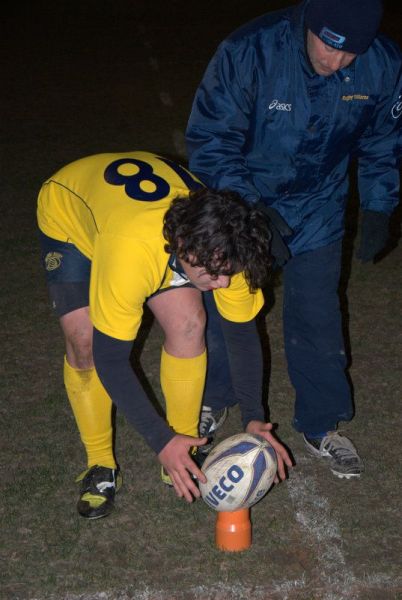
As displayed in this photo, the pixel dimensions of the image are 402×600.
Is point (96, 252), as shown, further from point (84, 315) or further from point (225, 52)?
point (225, 52)

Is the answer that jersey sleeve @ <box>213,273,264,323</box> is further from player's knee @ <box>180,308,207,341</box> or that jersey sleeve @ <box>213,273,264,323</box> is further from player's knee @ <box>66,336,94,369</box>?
player's knee @ <box>66,336,94,369</box>

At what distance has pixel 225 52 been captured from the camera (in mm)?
3410

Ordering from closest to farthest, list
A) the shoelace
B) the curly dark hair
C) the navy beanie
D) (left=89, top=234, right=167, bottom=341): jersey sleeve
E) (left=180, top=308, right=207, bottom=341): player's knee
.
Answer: the curly dark hair → (left=89, top=234, right=167, bottom=341): jersey sleeve → the navy beanie → (left=180, top=308, right=207, bottom=341): player's knee → the shoelace

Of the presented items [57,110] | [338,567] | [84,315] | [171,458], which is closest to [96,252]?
[84,315]

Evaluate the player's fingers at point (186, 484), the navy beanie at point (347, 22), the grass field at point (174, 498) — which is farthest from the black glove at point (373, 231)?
the player's fingers at point (186, 484)

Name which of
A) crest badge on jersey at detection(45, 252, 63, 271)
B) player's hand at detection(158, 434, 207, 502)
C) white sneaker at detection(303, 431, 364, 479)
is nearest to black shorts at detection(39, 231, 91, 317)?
crest badge on jersey at detection(45, 252, 63, 271)

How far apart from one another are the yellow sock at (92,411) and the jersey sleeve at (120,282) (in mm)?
600

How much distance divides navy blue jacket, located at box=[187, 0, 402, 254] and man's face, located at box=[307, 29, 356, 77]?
0.16ft

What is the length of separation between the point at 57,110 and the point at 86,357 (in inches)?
299

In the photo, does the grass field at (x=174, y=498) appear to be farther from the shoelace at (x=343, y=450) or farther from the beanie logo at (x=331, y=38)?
the beanie logo at (x=331, y=38)

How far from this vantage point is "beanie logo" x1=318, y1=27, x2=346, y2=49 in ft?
10.4

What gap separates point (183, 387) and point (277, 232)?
30.6 inches

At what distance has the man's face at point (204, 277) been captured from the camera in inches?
116

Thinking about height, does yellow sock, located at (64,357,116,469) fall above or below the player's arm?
below
